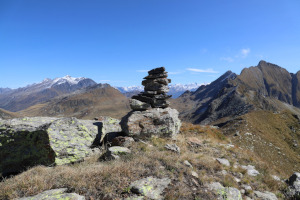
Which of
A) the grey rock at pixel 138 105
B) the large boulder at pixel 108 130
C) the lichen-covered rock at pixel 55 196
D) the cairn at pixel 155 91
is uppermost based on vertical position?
the cairn at pixel 155 91

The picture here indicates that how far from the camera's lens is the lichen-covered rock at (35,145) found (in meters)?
10.3

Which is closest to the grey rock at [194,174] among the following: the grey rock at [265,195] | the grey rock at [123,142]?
the grey rock at [265,195]

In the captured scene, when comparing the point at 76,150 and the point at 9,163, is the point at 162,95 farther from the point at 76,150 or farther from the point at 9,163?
the point at 9,163

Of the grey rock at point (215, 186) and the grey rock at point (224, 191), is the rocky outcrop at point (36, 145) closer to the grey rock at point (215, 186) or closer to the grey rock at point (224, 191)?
the grey rock at point (215, 186)

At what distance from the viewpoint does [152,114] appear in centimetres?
1538

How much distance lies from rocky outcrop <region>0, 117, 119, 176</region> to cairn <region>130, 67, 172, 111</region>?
6.79 metres

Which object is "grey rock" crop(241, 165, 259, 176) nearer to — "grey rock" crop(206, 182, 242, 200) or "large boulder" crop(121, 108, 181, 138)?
"grey rock" crop(206, 182, 242, 200)

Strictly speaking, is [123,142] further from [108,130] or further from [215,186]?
[215,186]

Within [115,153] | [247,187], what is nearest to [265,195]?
[247,187]

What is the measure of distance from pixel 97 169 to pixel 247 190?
27.2 feet

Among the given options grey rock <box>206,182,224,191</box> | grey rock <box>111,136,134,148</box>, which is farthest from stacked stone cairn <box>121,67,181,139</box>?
grey rock <box>206,182,224,191</box>

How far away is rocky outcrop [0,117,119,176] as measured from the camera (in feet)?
33.7

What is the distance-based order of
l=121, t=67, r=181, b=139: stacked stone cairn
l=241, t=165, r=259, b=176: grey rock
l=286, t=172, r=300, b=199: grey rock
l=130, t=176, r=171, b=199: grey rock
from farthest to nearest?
l=121, t=67, r=181, b=139: stacked stone cairn → l=241, t=165, r=259, b=176: grey rock → l=286, t=172, r=300, b=199: grey rock → l=130, t=176, r=171, b=199: grey rock

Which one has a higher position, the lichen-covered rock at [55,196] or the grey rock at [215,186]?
the lichen-covered rock at [55,196]
